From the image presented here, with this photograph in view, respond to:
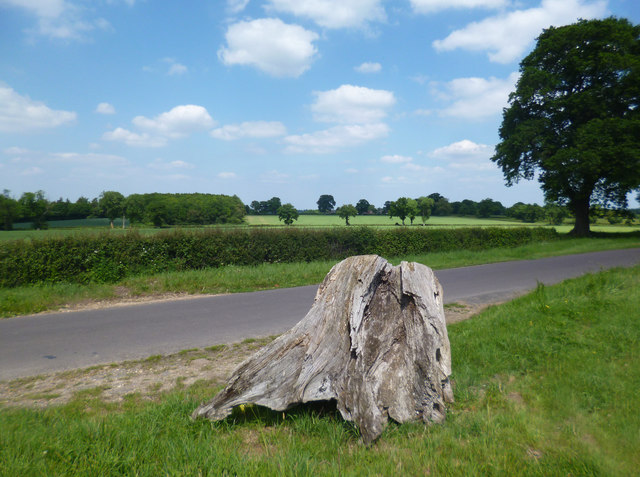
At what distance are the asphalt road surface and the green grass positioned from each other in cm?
188

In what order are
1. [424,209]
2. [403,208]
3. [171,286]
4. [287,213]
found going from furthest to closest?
1. [424,209]
2. [403,208]
3. [287,213]
4. [171,286]

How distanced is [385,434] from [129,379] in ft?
11.7

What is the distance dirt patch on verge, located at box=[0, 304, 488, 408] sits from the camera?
4.57m

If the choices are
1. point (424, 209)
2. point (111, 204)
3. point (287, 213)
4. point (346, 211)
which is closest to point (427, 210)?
point (424, 209)

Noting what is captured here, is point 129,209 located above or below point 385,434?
above

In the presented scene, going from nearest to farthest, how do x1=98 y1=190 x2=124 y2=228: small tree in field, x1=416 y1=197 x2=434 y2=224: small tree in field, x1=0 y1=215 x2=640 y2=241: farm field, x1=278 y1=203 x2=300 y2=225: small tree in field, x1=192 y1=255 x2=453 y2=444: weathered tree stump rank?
x1=192 y1=255 x2=453 y2=444: weathered tree stump, x1=0 y1=215 x2=640 y2=241: farm field, x1=278 y1=203 x2=300 y2=225: small tree in field, x1=98 y1=190 x2=124 y2=228: small tree in field, x1=416 y1=197 x2=434 y2=224: small tree in field

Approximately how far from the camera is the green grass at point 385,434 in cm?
287

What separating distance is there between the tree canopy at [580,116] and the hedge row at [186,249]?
Answer: 49.4 feet

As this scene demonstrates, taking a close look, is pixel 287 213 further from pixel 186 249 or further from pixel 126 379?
pixel 126 379

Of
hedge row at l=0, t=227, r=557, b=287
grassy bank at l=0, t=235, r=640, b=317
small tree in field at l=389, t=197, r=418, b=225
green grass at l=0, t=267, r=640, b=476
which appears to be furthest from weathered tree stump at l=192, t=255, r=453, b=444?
small tree in field at l=389, t=197, r=418, b=225

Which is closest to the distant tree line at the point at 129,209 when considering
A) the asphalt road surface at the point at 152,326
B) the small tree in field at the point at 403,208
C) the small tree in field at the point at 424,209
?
the small tree in field at the point at 403,208

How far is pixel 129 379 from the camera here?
5.07 meters

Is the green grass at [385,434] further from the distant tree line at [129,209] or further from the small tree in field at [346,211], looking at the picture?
the small tree in field at [346,211]

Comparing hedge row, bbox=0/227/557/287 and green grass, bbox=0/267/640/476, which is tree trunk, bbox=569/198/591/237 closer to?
hedge row, bbox=0/227/557/287
